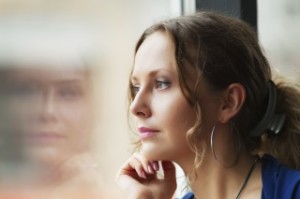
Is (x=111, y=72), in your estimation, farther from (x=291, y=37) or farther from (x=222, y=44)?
(x=291, y=37)

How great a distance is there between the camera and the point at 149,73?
3.55 ft

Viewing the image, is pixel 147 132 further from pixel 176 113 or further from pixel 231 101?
pixel 231 101

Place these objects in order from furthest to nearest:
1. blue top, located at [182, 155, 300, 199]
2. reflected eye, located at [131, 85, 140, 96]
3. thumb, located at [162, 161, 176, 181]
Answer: thumb, located at [162, 161, 176, 181] < reflected eye, located at [131, 85, 140, 96] < blue top, located at [182, 155, 300, 199]

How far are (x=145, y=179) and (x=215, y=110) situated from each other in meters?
0.26

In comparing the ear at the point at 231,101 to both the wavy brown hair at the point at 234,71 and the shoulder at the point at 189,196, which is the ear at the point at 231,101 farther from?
the shoulder at the point at 189,196

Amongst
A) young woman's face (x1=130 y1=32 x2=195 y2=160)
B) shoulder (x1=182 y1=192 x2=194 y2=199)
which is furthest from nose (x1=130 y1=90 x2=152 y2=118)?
shoulder (x1=182 y1=192 x2=194 y2=199)

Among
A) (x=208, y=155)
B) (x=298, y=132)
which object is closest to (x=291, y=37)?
(x=298, y=132)

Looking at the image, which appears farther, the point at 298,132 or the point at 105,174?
the point at 105,174

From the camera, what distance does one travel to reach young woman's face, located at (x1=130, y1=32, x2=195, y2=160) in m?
1.06

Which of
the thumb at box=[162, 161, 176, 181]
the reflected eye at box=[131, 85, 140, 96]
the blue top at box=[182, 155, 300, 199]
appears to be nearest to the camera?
the blue top at box=[182, 155, 300, 199]

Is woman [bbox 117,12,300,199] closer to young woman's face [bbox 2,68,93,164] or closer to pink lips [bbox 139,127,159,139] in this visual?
pink lips [bbox 139,127,159,139]

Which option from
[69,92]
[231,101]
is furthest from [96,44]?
[231,101]

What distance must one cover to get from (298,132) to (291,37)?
744 millimetres

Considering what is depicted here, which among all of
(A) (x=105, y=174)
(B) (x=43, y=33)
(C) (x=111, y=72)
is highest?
(B) (x=43, y=33)
